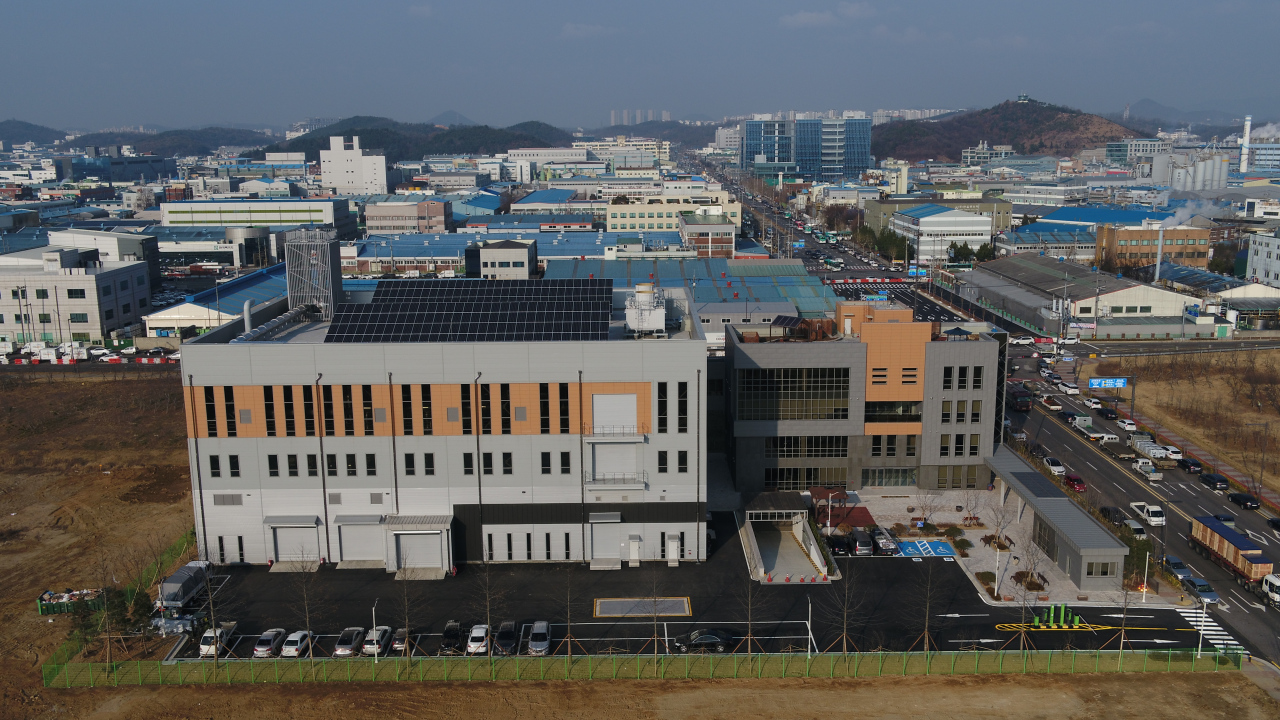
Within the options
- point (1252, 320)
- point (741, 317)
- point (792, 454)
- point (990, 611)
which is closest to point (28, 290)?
point (741, 317)

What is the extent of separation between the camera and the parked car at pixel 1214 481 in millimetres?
35281

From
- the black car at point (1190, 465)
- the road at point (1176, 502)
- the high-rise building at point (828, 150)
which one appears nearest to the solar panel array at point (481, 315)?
the road at point (1176, 502)

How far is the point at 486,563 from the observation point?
1096 inches

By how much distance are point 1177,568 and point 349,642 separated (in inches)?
936

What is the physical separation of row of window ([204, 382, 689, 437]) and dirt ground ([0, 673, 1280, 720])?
810 centimetres

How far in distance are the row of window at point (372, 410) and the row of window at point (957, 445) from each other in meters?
12.1

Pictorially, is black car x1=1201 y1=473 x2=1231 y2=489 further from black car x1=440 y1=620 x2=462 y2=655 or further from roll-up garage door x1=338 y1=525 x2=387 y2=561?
roll-up garage door x1=338 y1=525 x2=387 y2=561

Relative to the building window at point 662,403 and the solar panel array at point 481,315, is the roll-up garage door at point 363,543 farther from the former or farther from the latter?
the building window at point 662,403

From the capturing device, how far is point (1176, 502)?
111 feet

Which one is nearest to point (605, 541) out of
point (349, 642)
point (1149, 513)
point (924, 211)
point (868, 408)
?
point (349, 642)

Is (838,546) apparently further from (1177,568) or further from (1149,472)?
(1149,472)

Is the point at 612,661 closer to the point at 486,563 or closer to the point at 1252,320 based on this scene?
the point at 486,563

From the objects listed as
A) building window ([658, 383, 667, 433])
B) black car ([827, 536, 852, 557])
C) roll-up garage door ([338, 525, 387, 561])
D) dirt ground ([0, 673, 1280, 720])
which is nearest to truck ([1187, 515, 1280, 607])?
dirt ground ([0, 673, 1280, 720])

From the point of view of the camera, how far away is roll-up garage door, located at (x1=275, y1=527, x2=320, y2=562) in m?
28.1
